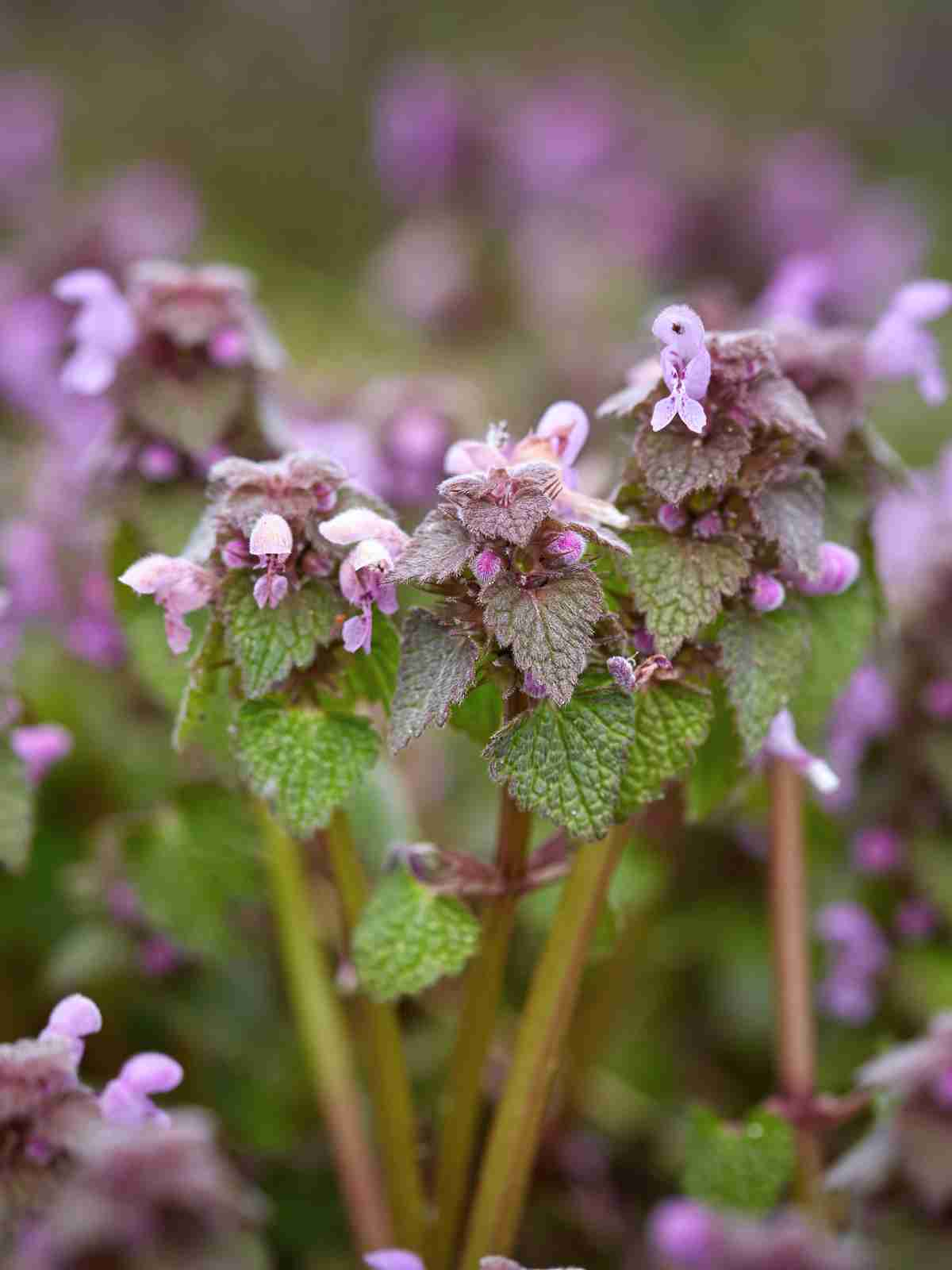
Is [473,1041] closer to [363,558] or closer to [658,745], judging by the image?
[658,745]

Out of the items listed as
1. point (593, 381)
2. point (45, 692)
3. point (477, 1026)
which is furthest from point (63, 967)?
point (593, 381)

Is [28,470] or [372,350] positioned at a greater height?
[372,350]

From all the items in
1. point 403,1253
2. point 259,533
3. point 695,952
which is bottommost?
point 403,1253

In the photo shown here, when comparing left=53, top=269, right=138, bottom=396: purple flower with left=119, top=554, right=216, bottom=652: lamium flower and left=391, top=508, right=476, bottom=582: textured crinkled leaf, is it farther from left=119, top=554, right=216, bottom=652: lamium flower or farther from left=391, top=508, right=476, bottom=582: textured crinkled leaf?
left=391, top=508, right=476, bottom=582: textured crinkled leaf

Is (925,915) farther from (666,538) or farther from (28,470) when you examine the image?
(28,470)

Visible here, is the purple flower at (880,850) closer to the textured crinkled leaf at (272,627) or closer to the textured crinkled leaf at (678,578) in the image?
the textured crinkled leaf at (678,578)

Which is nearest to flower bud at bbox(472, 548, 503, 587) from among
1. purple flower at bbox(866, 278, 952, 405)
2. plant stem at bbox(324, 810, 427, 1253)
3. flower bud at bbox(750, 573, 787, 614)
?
flower bud at bbox(750, 573, 787, 614)

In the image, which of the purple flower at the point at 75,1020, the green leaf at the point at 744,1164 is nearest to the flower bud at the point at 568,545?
the purple flower at the point at 75,1020

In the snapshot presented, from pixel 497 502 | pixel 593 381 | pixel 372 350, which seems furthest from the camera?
pixel 372 350
